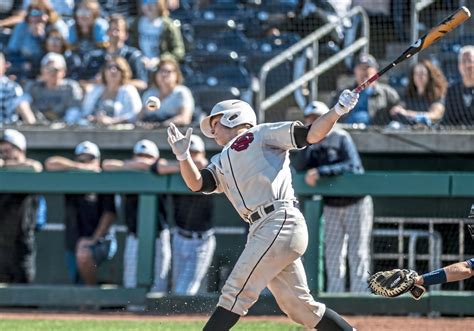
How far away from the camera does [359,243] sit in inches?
404

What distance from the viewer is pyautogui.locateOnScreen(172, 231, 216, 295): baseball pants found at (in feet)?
34.3

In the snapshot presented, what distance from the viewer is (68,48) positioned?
12766 millimetres

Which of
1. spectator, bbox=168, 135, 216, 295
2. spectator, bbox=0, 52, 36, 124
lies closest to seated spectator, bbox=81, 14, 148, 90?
spectator, bbox=0, 52, 36, 124

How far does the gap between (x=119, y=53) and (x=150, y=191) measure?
90.8 inches

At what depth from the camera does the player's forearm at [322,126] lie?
20.6ft

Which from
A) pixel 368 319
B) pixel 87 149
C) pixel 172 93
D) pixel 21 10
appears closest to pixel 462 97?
pixel 368 319

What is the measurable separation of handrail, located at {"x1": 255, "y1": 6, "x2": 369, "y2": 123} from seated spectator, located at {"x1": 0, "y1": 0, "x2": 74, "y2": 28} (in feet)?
9.13

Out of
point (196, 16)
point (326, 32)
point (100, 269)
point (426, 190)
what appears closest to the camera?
point (426, 190)

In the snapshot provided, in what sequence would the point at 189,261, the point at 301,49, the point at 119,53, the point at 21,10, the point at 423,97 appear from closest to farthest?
the point at 189,261
the point at 423,97
the point at 301,49
the point at 119,53
the point at 21,10

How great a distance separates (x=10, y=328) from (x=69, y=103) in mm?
3770

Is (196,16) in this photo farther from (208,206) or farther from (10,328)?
(10,328)

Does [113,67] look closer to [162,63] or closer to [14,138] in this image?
[162,63]

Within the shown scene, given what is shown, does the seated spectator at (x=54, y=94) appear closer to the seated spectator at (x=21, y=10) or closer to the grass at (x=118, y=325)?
the seated spectator at (x=21, y=10)

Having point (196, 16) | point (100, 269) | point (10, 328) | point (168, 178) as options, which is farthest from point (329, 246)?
A: point (196, 16)
